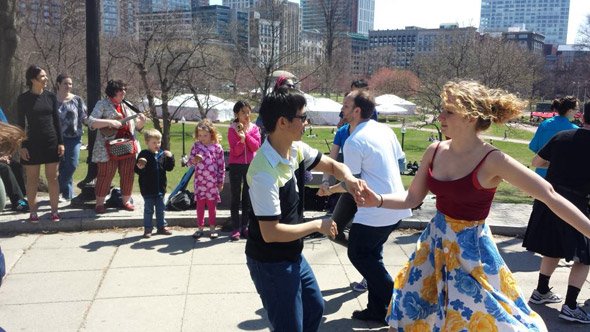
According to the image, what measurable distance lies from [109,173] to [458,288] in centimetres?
530

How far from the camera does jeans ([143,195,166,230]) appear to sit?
6.36m

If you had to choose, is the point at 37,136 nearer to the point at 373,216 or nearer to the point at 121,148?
the point at 121,148

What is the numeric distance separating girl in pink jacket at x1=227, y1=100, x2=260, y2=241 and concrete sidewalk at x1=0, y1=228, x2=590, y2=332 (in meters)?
0.29

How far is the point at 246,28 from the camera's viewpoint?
26766 mm

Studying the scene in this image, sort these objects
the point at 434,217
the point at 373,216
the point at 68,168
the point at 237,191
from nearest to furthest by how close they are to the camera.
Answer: the point at 434,217 < the point at 373,216 < the point at 237,191 < the point at 68,168

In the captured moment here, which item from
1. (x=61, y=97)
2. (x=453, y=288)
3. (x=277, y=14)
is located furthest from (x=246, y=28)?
(x=453, y=288)

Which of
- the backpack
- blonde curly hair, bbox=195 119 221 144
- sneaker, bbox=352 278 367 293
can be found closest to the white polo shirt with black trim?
sneaker, bbox=352 278 367 293

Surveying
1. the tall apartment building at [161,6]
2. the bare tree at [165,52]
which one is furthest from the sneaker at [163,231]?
the tall apartment building at [161,6]

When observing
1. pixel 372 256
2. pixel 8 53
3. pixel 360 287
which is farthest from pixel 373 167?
pixel 8 53

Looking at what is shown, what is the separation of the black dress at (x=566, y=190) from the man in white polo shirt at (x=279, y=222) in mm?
2617

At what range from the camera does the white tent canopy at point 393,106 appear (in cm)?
4581

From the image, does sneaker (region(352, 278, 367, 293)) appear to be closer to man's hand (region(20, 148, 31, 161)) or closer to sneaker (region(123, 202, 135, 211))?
sneaker (region(123, 202, 135, 211))

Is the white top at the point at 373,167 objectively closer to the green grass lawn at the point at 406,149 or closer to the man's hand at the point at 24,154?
the man's hand at the point at 24,154

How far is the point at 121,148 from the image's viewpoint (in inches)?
269
